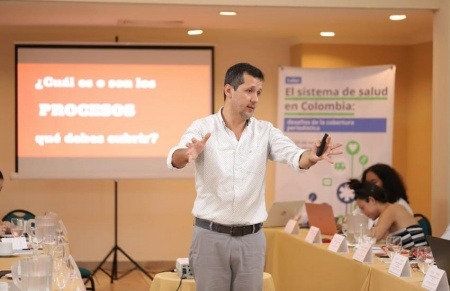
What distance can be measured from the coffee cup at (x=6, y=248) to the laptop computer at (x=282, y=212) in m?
2.58

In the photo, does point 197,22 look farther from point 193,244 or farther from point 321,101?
point 193,244

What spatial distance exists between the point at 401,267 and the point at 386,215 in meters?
1.78

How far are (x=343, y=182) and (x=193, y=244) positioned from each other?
5.23 meters

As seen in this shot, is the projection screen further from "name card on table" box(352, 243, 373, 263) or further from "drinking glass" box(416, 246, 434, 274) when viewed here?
"drinking glass" box(416, 246, 434, 274)

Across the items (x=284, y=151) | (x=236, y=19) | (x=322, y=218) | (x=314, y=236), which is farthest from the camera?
(x=236, y=19)

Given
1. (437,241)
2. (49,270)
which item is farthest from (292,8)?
(49,270)

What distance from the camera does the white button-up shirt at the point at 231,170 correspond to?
3.91 meters

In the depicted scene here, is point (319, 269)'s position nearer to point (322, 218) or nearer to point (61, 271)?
point (322, 218)

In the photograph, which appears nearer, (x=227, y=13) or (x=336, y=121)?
(x=227, y=13)

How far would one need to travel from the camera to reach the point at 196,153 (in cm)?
368

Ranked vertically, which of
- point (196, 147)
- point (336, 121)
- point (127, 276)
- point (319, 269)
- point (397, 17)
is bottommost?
point (127, 276)

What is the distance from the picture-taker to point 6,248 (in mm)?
5102

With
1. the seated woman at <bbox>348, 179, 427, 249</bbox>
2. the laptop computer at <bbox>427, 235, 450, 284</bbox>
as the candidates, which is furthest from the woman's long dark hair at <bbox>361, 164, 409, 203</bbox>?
the laptop computer at <bbox>427, 235, 450, 284</bbox>

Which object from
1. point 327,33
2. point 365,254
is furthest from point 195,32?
point 365,254
